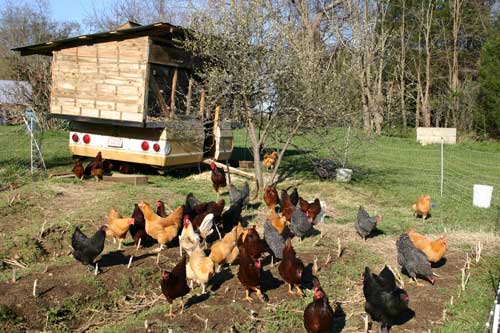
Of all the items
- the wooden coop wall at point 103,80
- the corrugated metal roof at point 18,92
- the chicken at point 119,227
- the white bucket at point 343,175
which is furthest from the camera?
the corrugated metal roof at point 18,92

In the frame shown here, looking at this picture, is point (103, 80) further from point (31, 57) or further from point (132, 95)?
point (31, 57)

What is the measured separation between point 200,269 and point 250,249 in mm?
793

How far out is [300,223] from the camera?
7.95 meters

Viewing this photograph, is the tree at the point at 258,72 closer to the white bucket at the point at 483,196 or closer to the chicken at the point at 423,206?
the chicken at the point at 423,206

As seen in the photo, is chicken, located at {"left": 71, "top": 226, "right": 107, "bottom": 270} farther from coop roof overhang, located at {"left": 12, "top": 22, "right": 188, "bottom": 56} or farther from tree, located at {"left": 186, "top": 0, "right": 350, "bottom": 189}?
coop roof overhang, located at {"left": 12, "top": 22, "right": 188, "bottom": 56}

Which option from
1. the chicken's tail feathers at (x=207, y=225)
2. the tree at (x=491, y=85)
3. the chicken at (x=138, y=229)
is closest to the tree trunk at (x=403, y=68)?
the tree at (x=491, y=85)

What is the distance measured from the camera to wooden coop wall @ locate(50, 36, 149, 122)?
11094 millimetres

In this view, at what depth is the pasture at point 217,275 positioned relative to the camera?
5.36 m

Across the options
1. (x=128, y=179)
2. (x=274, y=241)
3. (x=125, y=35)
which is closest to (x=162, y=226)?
(x=274, y=241)

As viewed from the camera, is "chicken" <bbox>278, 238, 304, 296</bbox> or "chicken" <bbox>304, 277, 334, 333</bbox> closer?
"chicken" <bbox>304, 277, 334, 333</bbox>

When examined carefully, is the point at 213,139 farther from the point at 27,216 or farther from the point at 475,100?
the point at 475,100

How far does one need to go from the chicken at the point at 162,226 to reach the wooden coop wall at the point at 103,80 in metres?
4.20

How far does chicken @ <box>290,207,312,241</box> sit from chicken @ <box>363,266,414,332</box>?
8.81ft

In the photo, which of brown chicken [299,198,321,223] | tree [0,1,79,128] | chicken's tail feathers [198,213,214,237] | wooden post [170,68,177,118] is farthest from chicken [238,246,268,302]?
tree [0,1,79,128]
